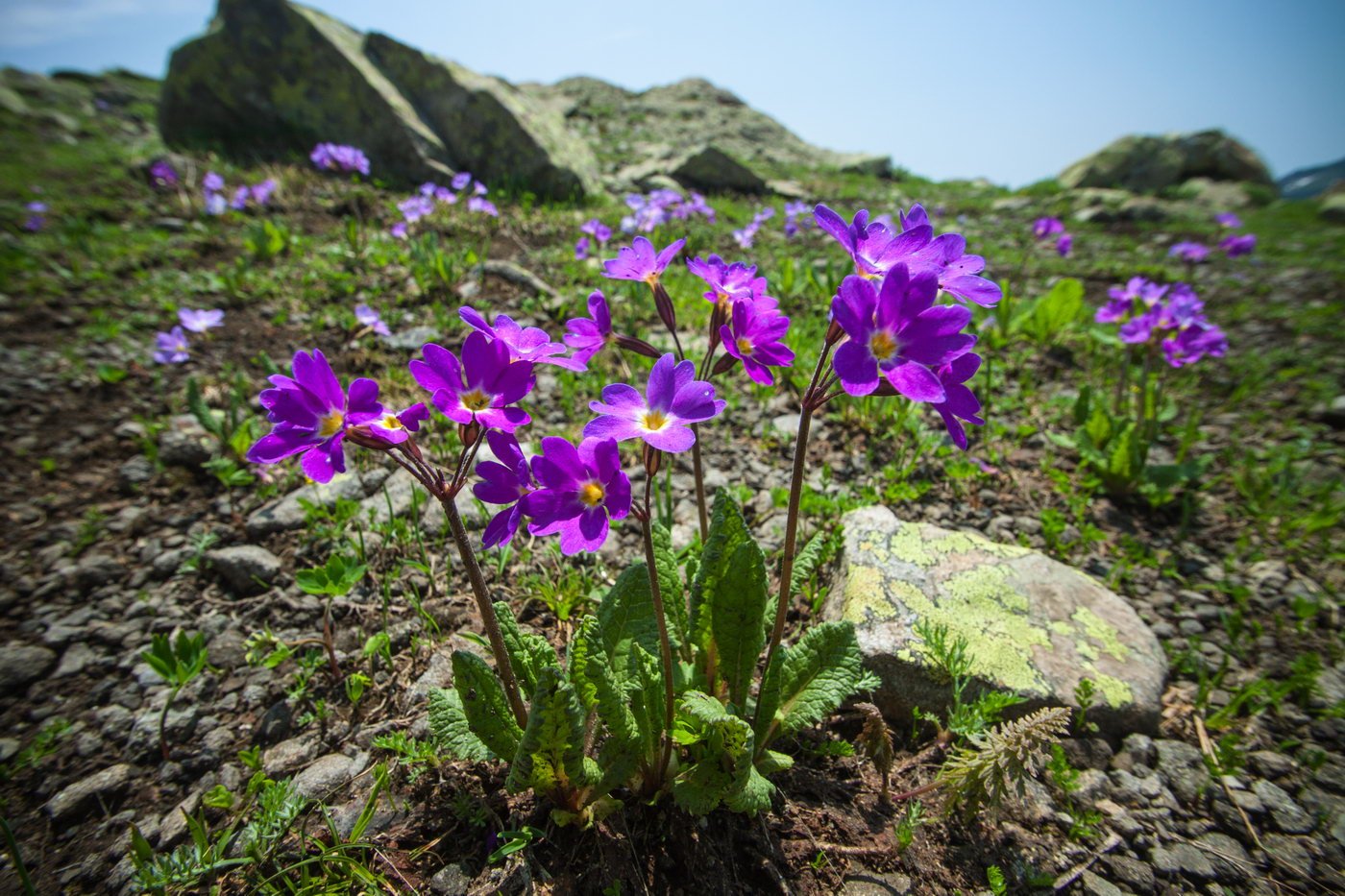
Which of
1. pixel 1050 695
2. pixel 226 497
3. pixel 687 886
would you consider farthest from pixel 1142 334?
pixel 226 497

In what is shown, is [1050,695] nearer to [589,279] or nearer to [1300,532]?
[1300,532]

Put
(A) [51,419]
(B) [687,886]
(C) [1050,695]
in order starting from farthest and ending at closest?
(A) [51,419], (C) [1050,695], (B) [687,886]

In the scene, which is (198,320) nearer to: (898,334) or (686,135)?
(898,334)

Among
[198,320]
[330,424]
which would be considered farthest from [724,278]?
[198,320]

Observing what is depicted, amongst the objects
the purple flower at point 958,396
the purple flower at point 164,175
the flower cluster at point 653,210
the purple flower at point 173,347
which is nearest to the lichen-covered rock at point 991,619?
the purple flower at point 958,396

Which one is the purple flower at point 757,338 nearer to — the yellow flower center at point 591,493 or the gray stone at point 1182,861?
the yellow flower center at point 591,493

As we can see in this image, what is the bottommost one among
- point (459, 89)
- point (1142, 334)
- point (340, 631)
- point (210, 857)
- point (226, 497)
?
point (210, 857)
